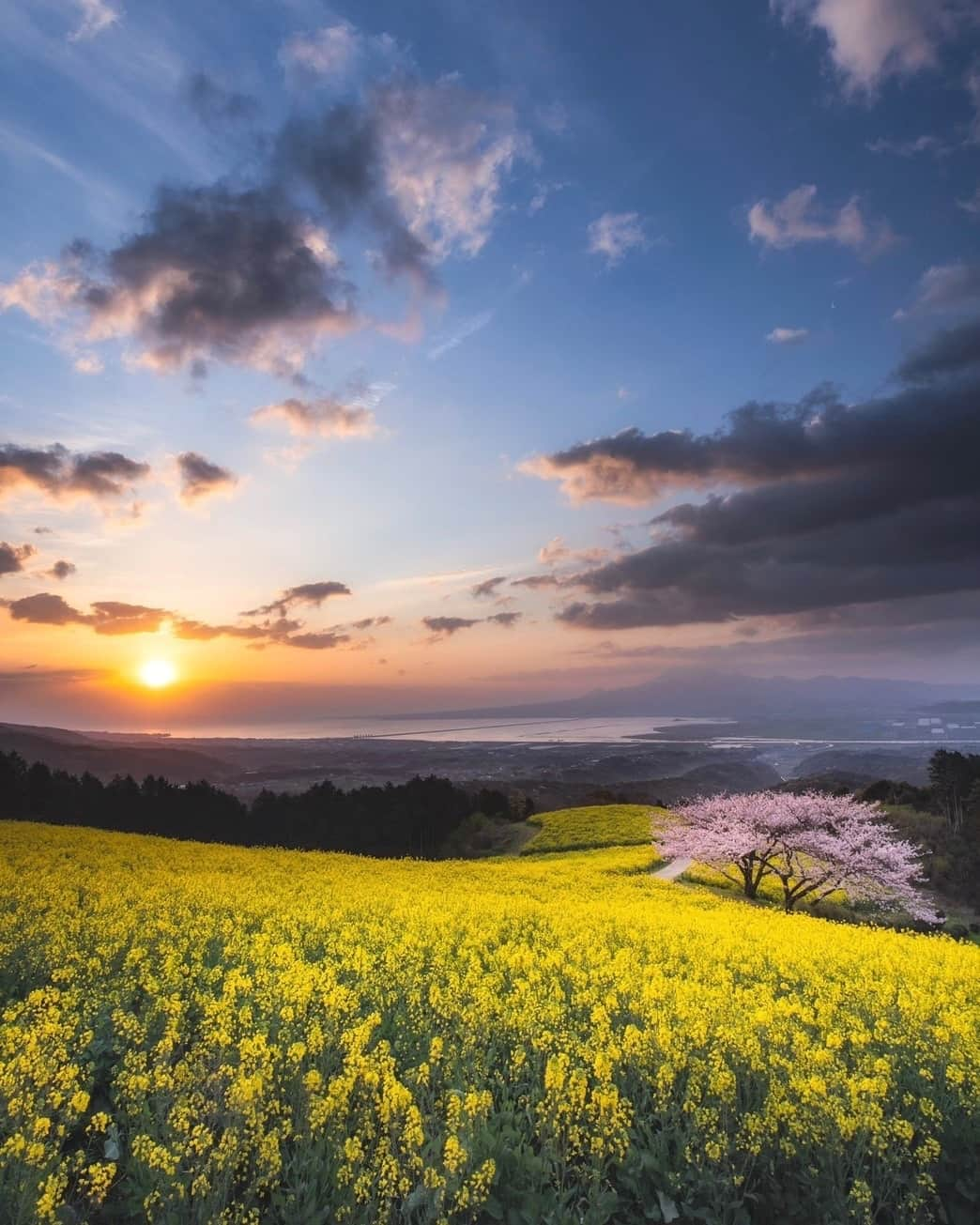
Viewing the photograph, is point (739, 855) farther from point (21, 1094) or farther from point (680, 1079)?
point (21, 1094)

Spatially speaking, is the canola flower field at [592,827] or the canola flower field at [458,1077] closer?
the canola flower field at [458,1077]

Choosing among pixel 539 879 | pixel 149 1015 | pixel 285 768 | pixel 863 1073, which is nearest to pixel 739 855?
pixel 539 879

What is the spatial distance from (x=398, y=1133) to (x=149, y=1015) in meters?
3.84

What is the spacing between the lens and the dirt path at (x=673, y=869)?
39.8m

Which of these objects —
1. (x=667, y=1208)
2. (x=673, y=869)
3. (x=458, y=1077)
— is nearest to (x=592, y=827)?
(x=673, y=869)

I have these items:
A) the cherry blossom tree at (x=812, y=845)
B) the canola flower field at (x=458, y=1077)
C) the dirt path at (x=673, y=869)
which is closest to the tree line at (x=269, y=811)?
the dirt path at (x=673, y=869)

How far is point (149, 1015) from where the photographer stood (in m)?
7.95

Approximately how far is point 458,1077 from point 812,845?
97.3 feet

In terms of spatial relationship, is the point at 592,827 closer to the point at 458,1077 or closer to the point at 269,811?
the point at 269,811

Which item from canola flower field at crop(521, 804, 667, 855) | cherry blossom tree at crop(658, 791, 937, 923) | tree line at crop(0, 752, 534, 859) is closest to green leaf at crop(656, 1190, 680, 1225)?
cherry blossom tree at crop(658, 791, 937, 923)

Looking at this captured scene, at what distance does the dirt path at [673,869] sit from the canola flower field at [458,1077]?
2755cm

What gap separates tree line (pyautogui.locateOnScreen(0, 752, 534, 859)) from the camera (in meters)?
64.6

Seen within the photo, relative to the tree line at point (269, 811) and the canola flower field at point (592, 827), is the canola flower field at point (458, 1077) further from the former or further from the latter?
the tree line at point (269, 811)

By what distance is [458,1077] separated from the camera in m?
6.95
